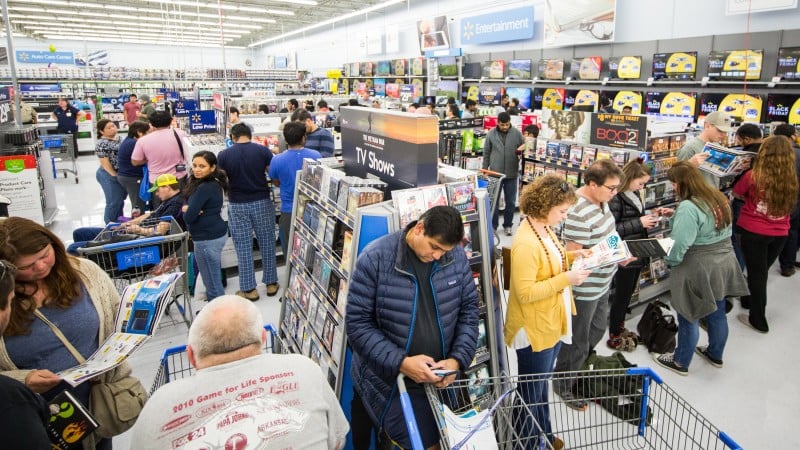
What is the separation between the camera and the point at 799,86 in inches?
317

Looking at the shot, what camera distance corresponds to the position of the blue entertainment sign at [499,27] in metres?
13.7

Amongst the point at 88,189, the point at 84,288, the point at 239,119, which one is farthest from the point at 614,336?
the point at 88,189

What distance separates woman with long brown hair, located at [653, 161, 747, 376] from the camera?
11.1 ft

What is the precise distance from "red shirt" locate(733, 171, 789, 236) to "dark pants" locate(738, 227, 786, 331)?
5cm

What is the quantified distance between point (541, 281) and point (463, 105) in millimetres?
12065

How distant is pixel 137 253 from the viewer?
3695 mm

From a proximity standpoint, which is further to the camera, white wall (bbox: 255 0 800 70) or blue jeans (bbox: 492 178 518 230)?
white wall (bbox: 255 0 800 70)

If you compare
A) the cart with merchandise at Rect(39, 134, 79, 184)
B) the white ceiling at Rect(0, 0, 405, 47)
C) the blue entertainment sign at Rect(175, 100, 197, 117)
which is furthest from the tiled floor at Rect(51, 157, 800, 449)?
the white ceiling at Rect(0, 0, 405, 47)

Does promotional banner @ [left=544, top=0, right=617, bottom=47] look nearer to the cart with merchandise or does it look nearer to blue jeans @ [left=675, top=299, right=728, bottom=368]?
blue jeans @ [left=675, top=299, right=728, bottom=368]

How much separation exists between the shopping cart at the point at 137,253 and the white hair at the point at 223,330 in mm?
2472

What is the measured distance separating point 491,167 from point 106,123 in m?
5.61

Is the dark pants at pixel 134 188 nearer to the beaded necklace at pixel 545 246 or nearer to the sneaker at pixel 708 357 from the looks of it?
the beaded necklace at pixel 545 246

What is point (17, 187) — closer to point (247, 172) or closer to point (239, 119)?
point (239, 119)

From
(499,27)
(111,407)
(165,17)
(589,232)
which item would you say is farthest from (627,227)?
(165,17)
